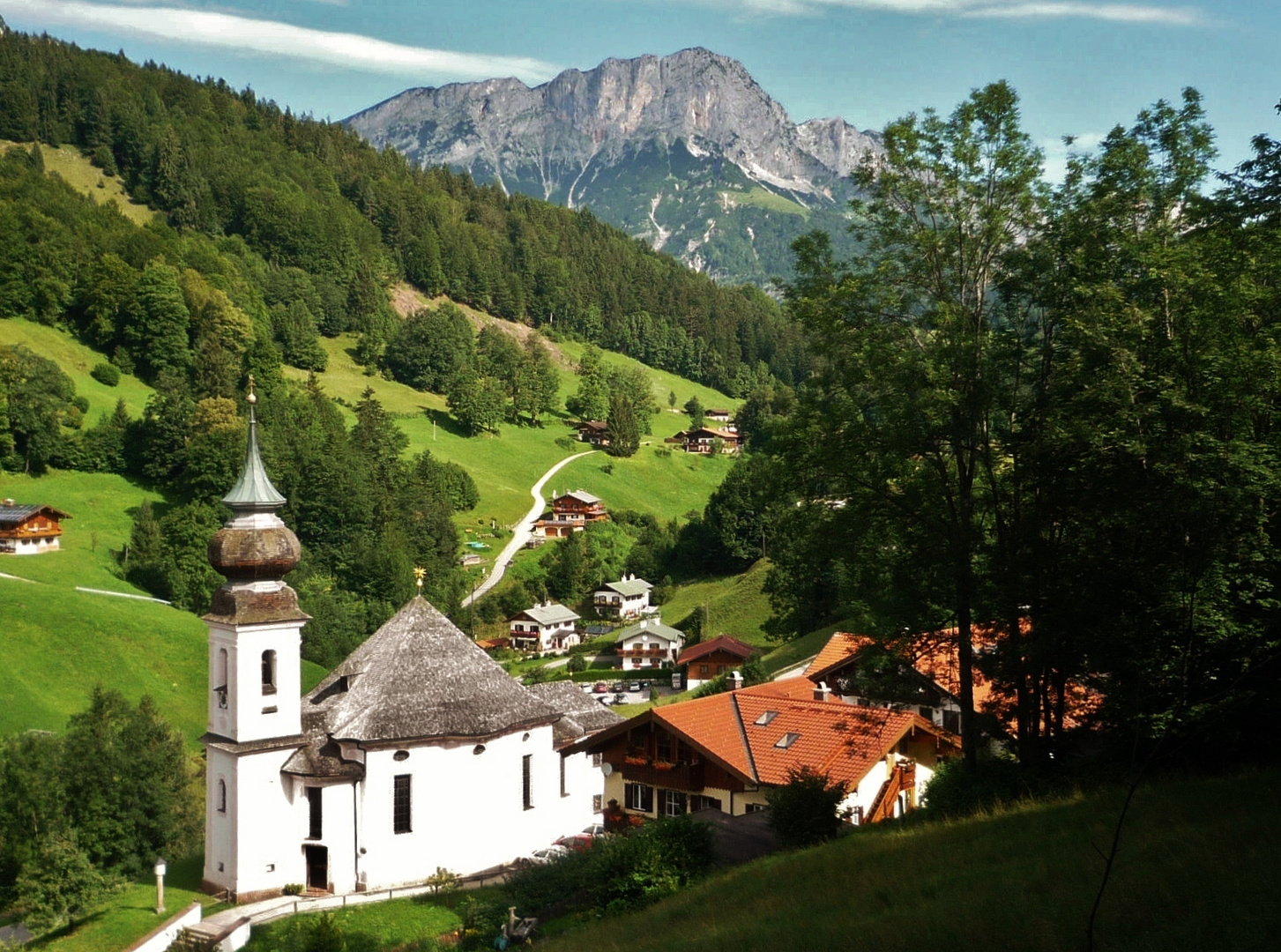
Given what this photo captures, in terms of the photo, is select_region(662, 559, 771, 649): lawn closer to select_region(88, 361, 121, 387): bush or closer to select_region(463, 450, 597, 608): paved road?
select_region(463, 450, 597, 608): paved road

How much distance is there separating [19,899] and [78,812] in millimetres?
8834

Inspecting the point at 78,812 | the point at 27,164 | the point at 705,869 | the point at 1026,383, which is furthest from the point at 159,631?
the point at 27,164

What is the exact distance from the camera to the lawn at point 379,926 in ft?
87.6

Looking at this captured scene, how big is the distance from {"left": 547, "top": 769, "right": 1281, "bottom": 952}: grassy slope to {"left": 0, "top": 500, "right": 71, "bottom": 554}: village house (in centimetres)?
6291

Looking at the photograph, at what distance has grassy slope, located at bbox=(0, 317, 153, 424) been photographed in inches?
3844

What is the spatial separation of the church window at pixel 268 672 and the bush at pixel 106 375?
80.3 metres

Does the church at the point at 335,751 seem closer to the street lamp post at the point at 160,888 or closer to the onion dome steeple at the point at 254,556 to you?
the onion dome steeple at the point at 254,556

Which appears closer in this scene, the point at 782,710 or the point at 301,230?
the point at 782,710

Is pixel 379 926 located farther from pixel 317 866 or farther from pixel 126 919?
pixel 126 919

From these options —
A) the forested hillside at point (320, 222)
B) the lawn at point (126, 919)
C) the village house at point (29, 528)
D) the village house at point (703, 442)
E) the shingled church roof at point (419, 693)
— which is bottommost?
the lawn at point (126, 919)

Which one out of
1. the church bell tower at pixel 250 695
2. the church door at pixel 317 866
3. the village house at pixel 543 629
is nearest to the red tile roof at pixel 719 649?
the village house at pixel 543 629

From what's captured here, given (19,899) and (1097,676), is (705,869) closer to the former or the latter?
(1097,676)

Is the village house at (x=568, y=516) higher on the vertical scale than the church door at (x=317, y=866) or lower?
higher

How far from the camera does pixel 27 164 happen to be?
452ft
